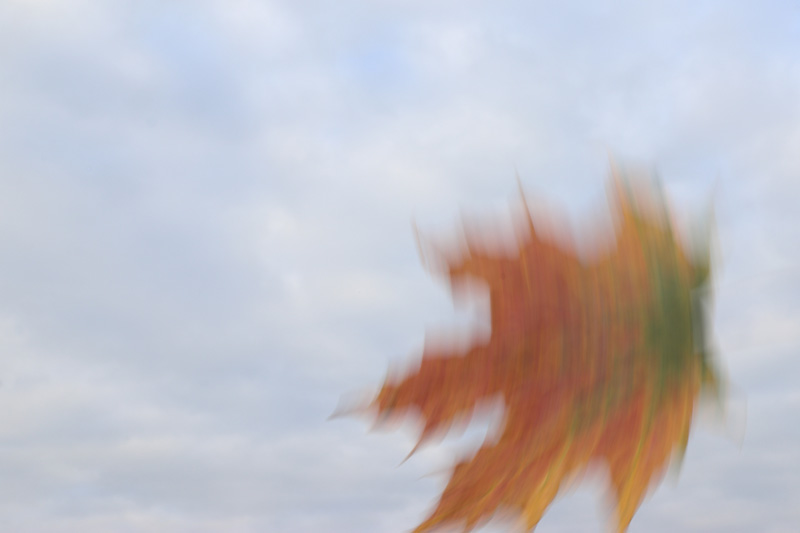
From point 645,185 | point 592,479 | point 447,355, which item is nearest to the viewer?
point 592,479

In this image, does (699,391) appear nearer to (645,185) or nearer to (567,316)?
(567,316)

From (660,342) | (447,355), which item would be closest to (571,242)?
(660,342)

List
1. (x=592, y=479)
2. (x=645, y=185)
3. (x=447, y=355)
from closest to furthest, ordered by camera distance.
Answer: (x=592, y=479) < (x=645, y=185) < (x=447, y=355)

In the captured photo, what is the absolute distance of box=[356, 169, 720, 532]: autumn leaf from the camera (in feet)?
6.07

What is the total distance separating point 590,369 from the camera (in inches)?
77.3

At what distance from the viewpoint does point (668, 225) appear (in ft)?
6.25

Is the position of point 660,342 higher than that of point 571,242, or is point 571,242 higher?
point 571,242

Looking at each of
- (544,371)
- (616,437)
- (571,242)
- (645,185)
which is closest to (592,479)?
(616,437)

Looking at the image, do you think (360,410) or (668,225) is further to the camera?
(360,410)

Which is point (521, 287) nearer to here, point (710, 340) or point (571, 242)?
point (571, 242)

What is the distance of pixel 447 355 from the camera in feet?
7.14

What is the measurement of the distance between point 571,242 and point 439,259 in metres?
0.40

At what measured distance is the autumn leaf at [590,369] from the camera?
1.85 metres

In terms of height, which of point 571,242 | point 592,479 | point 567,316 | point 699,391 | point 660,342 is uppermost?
point 571,242
